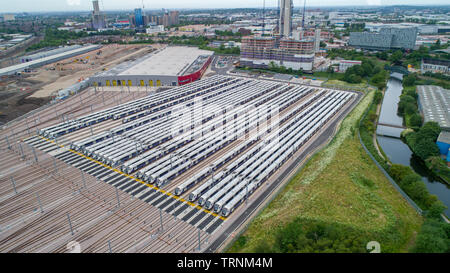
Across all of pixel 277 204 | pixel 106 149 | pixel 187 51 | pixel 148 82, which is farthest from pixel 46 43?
pixel 277 204

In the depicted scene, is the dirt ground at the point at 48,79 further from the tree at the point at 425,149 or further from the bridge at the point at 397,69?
the bridge at the point at 397,69

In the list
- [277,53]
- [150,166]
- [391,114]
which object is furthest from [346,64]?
[150,166]

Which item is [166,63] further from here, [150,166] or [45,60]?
[150,166]

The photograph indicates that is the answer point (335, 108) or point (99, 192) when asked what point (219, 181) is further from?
point (335, 108)

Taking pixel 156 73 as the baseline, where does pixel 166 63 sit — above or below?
above

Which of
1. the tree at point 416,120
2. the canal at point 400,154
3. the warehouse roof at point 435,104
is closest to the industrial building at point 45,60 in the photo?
the canal at point 400,154

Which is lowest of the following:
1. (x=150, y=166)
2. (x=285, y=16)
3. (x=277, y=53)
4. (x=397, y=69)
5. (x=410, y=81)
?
(x=150, y=166)
